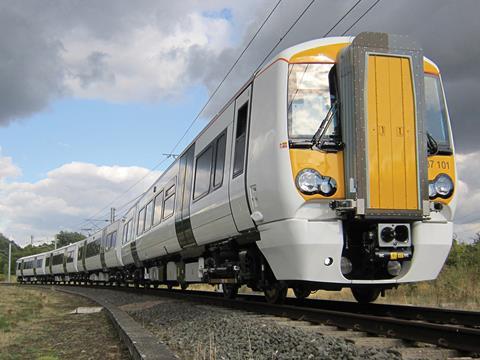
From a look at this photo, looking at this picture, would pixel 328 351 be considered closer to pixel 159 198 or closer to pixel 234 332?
pixel 234 332

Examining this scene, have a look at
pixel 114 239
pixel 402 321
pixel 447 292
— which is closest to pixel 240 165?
pixel 402 321

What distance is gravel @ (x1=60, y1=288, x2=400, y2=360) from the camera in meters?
4.45

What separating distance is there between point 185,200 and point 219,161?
8.85 ft

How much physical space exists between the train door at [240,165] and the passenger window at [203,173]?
162 cm

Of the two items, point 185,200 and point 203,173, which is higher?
point 203,173

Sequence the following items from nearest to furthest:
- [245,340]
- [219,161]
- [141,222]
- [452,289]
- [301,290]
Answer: [245,340] < [301,290] < [219,161] < [452,289] < [141,222]

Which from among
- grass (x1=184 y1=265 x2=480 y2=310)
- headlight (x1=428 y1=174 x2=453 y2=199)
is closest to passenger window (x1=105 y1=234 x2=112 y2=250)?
grass (x1=184 y1=265 x2=480 y2=310)

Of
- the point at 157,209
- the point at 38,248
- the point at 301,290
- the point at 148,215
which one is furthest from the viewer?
the point at 38,248

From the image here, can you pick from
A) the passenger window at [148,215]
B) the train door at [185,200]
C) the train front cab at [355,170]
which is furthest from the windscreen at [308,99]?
the passenger window at [148,215]

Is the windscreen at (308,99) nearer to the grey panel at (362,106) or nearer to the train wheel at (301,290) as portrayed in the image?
the grey panel at (362,106)

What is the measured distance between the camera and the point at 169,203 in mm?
13766

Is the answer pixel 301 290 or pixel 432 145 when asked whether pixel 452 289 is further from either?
pixel 432 145

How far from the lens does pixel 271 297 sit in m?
8.42

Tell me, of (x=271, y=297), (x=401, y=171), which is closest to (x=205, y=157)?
(x=271, y=297)
